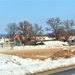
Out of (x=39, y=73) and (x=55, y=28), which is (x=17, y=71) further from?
(x=55, y=28)

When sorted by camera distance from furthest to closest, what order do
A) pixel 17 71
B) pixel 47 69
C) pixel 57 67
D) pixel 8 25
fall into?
1. pixel 8 25
2. pixel 57 67
3. pixel 47 69
4. pixel 17 71

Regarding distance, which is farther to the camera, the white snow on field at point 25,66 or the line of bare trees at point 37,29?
the line of bare trees at point 37,29

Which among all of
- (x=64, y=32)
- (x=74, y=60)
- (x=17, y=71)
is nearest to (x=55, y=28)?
(x=64, y=32)

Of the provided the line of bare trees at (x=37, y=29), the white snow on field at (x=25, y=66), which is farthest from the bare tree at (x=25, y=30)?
the white snow on field at (x=25, y=66)

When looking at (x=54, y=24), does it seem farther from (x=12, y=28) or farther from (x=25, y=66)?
(x=25, y=66)

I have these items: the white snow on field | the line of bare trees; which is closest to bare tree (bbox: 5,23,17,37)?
the line of bare trees

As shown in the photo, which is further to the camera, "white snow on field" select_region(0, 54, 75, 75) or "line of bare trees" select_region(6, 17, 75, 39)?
"line of bare trees" select_region(6, 17, 75, 39)

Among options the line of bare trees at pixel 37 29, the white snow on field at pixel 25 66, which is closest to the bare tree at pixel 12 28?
the line of bare trees at pixel 37 29

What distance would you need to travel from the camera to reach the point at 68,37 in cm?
14788

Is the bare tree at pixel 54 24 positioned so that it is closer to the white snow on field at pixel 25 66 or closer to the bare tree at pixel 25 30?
the bare tree at pixel 25 30

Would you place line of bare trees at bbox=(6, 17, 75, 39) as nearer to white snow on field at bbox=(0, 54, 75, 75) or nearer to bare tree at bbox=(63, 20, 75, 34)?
bare tree at bbox=(63, 20, 75, 34)

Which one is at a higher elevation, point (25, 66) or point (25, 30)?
point (25, 66)

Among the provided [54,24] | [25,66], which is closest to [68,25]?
[54,24]

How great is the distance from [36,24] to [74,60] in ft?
374
